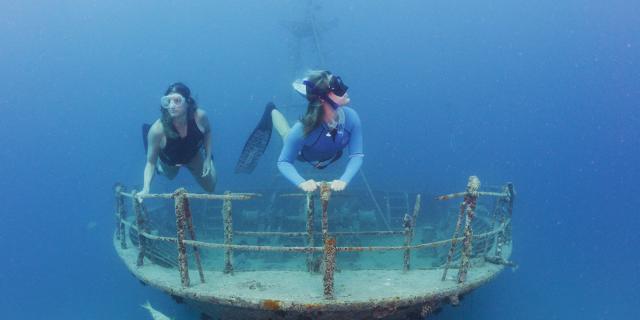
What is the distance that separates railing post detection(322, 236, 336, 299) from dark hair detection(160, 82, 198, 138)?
147 inches

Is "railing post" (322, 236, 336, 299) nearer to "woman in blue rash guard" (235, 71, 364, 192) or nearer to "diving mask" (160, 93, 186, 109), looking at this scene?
"woman in blue rash guard" (235, 71, 364, 192)

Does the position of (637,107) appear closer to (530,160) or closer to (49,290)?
(530,160)

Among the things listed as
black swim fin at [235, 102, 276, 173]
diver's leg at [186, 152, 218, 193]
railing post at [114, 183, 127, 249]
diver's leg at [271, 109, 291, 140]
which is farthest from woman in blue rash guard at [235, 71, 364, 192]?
railing post at [114, 183, 127, 249]

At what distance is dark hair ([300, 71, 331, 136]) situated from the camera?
4457mm

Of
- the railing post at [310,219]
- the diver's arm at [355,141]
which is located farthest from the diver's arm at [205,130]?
the railing post at [310,219]

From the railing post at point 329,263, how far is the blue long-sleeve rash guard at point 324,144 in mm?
967

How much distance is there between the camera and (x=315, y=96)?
4543 millimetres

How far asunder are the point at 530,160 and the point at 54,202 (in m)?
69.8

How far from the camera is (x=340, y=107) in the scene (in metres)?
4.84

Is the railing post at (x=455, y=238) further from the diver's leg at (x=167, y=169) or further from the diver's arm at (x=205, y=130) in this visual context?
the diver's leg at (x=167, y=169)

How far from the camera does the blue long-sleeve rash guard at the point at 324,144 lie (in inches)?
187

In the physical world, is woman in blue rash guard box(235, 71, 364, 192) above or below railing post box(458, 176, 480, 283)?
above

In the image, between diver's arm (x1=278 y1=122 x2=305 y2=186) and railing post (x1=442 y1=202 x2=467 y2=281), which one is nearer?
railing post (x1=442 y1=202 x2=467 y2=281)

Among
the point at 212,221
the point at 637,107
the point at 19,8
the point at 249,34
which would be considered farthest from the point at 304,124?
the point at 249,34
